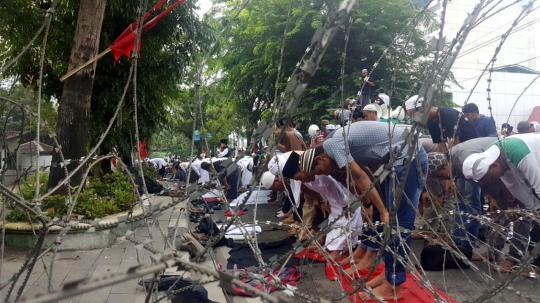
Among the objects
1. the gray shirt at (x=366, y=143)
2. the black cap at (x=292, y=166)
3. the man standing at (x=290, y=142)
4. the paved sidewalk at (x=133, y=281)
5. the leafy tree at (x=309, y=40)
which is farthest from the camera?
the leafy tree at (x=309, y=40)

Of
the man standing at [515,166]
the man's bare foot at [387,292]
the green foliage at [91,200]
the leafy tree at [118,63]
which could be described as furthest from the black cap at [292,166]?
the leafy tree at [118,63]

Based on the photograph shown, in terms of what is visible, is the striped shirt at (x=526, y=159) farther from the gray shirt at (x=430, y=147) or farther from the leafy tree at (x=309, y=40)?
the leafy tree at (x=309, y=40)

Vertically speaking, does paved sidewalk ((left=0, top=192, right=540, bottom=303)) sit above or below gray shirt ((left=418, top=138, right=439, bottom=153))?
below

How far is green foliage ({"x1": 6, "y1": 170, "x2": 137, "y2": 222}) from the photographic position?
16.9 feet

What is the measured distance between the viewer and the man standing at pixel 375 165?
10.0 feet

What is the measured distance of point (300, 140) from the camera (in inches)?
264

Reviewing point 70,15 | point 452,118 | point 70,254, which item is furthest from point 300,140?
point 70,15

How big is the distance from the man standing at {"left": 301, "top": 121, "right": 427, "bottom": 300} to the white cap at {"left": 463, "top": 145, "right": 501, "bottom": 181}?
1.05 ft

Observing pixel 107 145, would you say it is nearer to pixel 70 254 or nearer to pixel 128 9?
pixel 128 9

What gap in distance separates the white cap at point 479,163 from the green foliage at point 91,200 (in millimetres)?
3693

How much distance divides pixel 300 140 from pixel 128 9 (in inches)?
167

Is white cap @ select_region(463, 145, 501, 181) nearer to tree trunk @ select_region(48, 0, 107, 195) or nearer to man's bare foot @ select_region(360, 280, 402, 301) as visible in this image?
→ man's bare foot @ select_region(360, 280, 402, 301)

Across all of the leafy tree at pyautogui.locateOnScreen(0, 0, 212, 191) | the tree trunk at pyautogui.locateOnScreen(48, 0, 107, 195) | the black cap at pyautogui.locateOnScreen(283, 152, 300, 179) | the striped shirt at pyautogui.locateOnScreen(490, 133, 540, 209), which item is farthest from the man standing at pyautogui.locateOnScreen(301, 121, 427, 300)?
the leafy tree at pyautogui.locateOnScreen(0, 0, 212, 191)

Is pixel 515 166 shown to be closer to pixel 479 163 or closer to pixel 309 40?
pixel 479 163
